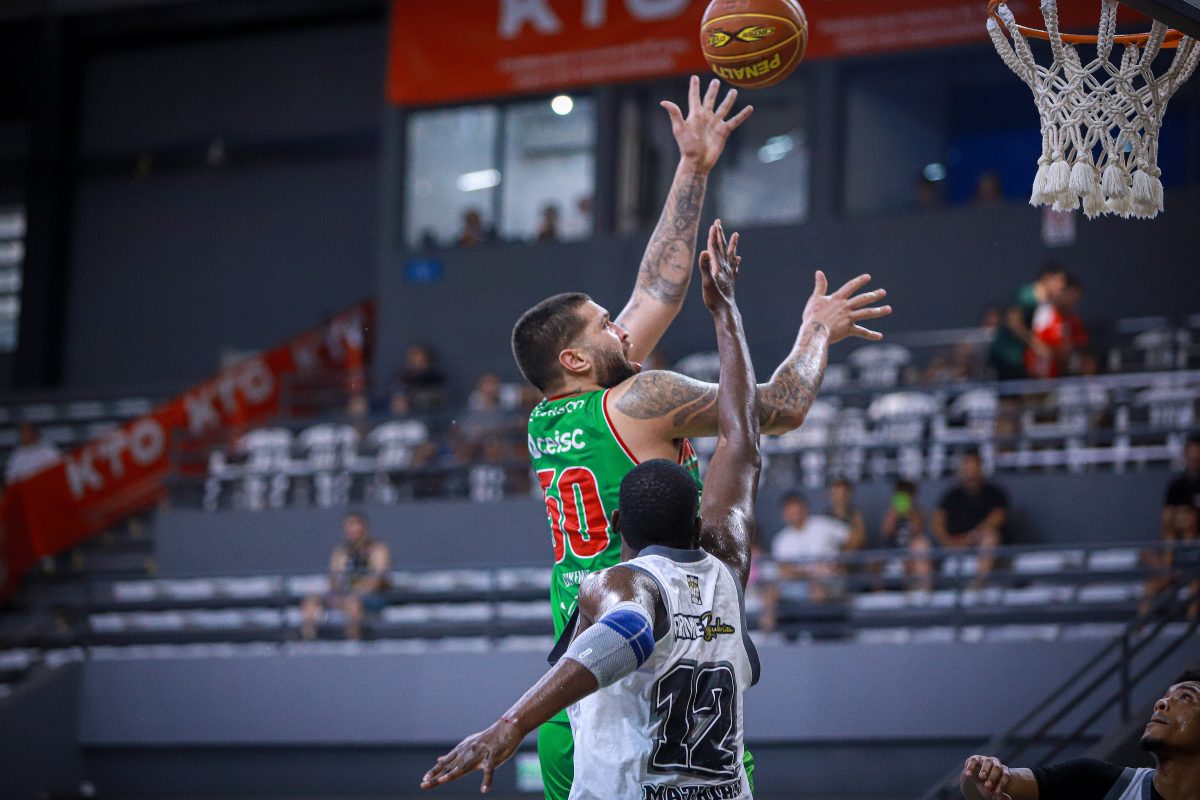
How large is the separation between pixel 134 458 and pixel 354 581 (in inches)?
230

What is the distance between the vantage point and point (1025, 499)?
12.7 m

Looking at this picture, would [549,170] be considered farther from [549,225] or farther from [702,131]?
[702,131]

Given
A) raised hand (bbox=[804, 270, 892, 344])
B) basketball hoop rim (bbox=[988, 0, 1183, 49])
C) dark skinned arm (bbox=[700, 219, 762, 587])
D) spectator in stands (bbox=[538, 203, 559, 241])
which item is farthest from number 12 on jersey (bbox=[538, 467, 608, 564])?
spectator in stands (bbox=[538, 203, 559, 241])

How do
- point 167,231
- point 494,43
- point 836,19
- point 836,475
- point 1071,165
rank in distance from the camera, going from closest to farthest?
point 1071,165 < point 836,475 < point 836,19 < point 494,43 < point 167,231

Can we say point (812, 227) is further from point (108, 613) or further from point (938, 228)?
point (108, 613)

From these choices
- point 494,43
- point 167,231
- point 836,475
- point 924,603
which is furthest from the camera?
point 167,231

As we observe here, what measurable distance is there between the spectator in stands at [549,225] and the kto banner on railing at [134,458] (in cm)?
280

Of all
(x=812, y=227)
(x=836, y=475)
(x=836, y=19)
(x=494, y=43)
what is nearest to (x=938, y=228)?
(x=812, y=227)

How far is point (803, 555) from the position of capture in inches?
477

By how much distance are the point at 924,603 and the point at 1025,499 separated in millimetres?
1726

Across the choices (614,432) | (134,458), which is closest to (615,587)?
(614,432)

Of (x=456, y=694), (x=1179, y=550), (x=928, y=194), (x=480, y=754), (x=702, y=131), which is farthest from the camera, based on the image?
(x=928, y=194)

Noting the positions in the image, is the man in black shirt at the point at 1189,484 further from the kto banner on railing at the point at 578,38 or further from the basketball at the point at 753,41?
the basketball at the point at 753,41

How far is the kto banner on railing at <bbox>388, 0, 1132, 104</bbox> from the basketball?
10.9 m
